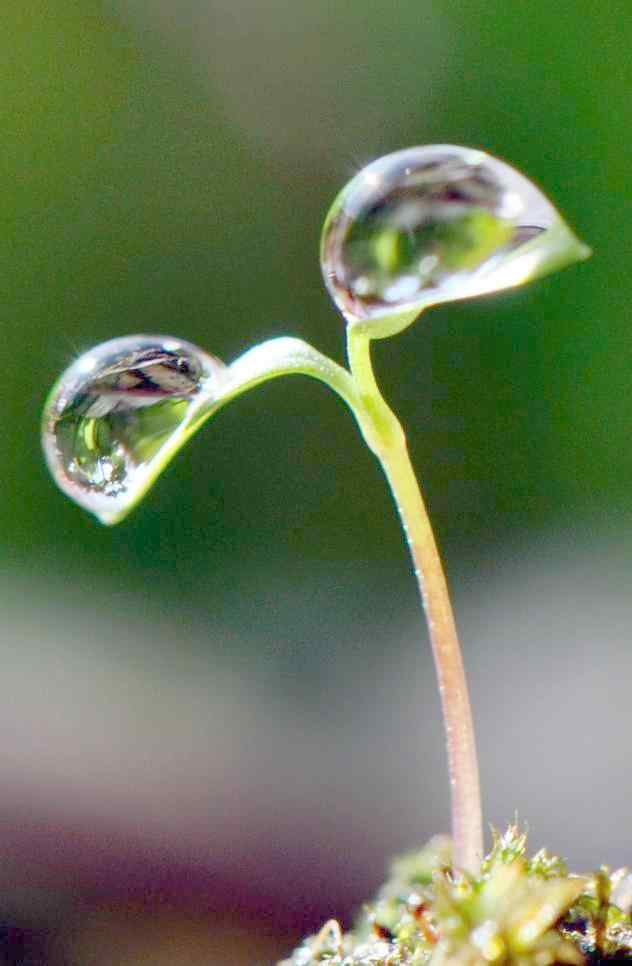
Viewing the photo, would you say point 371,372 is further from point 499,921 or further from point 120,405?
point 499,921

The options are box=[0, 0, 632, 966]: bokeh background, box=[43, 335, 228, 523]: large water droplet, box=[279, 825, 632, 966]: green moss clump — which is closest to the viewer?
box=[279, 825, 632, 966]: green moss clump

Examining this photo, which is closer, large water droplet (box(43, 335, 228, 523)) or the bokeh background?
large water droplet (box(43, 335, 228, 523))

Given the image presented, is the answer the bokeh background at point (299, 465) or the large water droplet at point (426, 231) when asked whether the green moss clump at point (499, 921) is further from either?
the bokeh background at point (299, 465)

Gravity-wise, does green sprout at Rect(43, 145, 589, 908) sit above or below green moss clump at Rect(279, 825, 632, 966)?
above

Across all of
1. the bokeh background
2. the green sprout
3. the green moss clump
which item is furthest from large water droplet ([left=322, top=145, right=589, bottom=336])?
Result: the bokeh background

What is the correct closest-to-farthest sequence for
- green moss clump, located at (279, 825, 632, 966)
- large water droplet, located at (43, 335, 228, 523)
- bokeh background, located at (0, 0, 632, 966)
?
green moss clump, located at (279, 825, 632, 966), large water droplet, located at (43, 335, 228, 523), bokeh background, located at (0, 0, 632, 966)

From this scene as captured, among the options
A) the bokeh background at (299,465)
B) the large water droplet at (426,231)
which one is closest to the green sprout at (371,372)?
the large water droplet at (426,231)

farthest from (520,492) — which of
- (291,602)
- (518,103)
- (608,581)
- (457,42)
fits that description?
(457,42)

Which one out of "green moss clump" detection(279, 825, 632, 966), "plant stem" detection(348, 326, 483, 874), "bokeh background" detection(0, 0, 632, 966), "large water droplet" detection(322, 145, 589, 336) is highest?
"bokeh background" detection(0, 0, 632, 966)

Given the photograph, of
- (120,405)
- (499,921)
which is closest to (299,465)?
(120,405)

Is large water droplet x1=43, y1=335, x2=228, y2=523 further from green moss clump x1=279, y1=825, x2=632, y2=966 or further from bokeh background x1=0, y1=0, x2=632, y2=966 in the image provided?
bokeh background x1=0, y1=0, x2=632, y2=966
